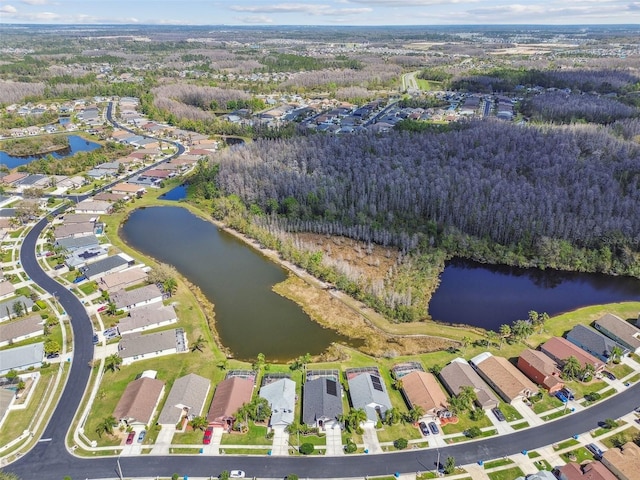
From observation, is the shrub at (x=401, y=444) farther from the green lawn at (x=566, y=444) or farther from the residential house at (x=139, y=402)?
the residential house at (x=139, y=402)

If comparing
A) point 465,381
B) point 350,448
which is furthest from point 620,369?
point 350,448

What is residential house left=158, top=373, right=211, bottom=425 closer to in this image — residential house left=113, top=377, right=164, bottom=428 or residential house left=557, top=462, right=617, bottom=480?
residential house left=113, top=377, right=164, bottom=428

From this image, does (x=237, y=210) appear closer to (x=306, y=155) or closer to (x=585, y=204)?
(x=306, y=155)

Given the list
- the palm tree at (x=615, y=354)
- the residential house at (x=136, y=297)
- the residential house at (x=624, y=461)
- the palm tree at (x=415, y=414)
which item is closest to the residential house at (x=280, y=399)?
the palm tree at (x=415, y=414)

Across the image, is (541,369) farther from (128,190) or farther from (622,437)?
(128,190)

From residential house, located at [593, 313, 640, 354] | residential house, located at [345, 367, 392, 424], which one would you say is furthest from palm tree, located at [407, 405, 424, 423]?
residential house, located at [593, 313, 640, 354]

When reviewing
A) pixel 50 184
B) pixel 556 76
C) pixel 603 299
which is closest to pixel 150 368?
pixel 603 299
